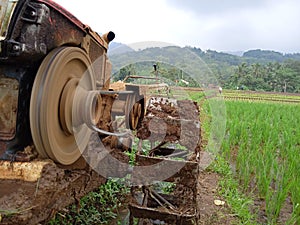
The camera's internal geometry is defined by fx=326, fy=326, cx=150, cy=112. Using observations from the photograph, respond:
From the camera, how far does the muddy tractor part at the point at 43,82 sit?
165 centimetres

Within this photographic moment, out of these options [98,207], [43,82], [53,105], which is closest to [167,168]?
[53,105]

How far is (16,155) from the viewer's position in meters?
1.76

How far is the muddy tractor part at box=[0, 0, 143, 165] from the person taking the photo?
5.42ft

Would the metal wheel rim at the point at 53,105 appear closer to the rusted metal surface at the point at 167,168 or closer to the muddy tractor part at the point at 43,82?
the muddy tractor part at the point at 43,82

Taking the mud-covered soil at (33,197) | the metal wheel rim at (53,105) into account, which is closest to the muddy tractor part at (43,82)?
the metal wheel rim at (53,105)

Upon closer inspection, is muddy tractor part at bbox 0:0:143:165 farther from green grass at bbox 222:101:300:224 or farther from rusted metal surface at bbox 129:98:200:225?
green grass at bbox 222:101:300:224

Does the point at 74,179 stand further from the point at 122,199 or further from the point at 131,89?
the point at 122,199

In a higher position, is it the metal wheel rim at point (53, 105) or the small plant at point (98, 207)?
the metal wheel rim at point (53, 105)

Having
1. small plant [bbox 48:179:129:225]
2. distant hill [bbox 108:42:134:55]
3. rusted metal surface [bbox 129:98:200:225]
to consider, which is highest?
distant hill [bbox 108:42:134:55]

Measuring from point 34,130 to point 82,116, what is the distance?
0.37 metres

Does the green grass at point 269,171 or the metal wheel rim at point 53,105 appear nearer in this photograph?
the metal wheel rim at point 53,105

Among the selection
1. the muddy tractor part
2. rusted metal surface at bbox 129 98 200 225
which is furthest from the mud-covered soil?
rusted metal surface at bbox 129 98 200 225

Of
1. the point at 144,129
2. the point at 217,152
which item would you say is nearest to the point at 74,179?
the point at 144,129

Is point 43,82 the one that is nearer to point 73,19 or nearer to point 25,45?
point 25,45
